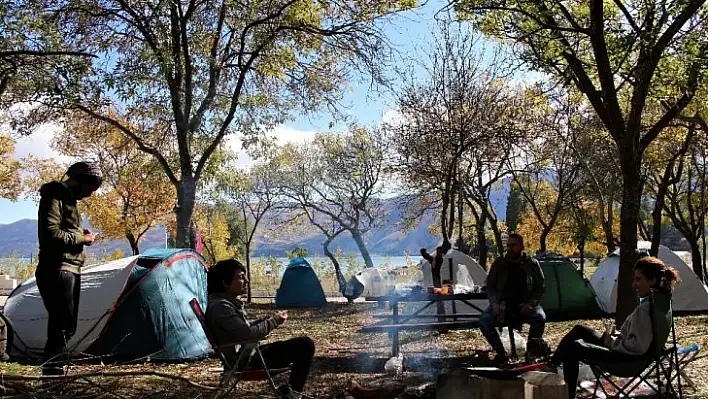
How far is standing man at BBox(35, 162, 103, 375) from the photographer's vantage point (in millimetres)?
4902

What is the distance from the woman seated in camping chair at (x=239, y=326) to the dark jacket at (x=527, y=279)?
3.11m

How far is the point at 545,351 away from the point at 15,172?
79.1 feet

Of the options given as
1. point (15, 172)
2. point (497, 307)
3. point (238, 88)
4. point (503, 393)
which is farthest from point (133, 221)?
point (503, 393)

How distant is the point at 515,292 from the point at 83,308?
4.93 metres

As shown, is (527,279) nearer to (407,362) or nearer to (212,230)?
(407,362)

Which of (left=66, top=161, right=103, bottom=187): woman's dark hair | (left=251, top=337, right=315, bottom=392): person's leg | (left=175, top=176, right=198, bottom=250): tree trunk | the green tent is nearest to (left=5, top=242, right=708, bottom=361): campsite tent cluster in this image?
(left=66, top=161, right=103, bottom=187): woman's dark hair

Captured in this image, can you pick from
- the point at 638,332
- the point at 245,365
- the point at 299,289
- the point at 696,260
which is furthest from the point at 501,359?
the point at 696,260

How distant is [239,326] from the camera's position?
4359 mm

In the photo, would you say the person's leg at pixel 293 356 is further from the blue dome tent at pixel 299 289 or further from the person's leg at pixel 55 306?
the blue dome tent at pixel 299 289

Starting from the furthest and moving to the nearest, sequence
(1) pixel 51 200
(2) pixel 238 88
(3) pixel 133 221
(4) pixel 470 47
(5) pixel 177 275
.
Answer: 1. (3) pixel 133 221
2. (4) pixel 470 47
3. (2) pixel 238 88
4. (5) pixel 177 275
5. (1) pixel 51 200

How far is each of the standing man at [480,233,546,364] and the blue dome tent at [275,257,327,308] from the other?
9.78m

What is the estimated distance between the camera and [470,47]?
1333 cm

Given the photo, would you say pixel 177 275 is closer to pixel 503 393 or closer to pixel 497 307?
pixel 497 307

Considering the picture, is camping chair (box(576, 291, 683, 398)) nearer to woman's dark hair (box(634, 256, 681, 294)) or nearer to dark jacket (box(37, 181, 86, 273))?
woman's dark hair (box(634, 256, 681, 294))
